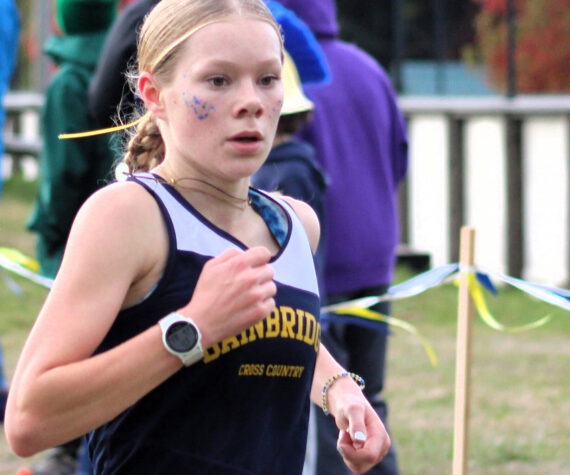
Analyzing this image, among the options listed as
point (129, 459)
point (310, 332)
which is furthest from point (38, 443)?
point (310, 332)

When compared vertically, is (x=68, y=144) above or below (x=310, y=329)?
above

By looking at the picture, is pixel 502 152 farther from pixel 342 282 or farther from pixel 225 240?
pixel 225 240

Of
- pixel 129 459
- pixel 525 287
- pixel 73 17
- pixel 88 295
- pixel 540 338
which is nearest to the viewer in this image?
pixel 88 295

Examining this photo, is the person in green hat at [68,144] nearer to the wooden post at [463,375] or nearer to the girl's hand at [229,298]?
the wooden post at [463,375]

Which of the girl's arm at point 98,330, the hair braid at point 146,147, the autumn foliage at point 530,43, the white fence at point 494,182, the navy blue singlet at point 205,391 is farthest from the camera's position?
the autumn foliage at point 530,43

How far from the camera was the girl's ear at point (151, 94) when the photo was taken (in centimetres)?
200

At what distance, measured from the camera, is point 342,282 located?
4324 mm

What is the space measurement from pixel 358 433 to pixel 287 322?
28 cm

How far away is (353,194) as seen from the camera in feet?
14.3

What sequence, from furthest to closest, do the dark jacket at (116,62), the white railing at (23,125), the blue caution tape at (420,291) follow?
the white railing at (23,125), the dark jacket at (116,62), the blue caution tape at (420,291)

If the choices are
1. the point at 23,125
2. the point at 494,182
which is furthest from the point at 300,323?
the point at 23,125

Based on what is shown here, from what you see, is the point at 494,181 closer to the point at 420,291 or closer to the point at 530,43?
the point at 530,43

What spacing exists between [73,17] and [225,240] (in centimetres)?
290

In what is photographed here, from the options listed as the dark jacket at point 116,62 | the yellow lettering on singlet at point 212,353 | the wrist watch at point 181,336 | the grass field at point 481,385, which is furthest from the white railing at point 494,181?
the wrist watch at point 181,336
